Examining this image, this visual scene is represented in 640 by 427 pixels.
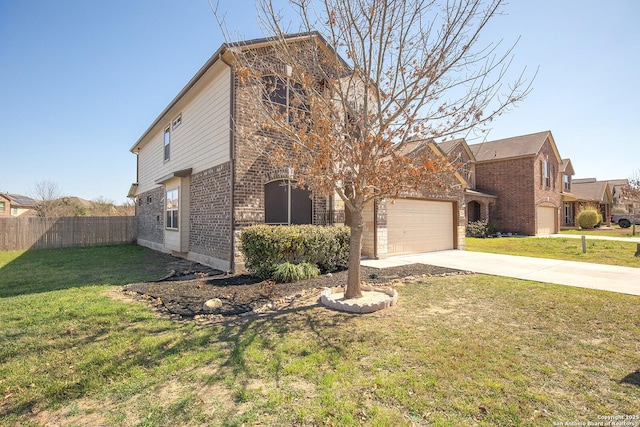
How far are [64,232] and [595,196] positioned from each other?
158 feet

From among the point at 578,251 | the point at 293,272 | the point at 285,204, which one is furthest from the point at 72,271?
the point at 578,251

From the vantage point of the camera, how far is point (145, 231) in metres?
17.5

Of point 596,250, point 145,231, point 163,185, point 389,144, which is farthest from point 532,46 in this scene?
point 145,231

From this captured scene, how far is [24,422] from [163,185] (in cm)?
1278

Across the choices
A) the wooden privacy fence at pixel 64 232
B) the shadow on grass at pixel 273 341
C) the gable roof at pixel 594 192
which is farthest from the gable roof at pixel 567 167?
the wooden privacy fence at pixel 64 232

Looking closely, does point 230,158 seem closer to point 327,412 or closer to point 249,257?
point 249,257

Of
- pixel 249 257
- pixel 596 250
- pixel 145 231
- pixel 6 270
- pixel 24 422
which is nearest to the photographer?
pixel 24 422

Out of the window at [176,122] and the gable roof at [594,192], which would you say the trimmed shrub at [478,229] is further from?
the gable roof at [594,192]

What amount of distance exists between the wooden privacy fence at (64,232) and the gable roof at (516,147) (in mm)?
26388

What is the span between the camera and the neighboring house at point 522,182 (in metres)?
22.9

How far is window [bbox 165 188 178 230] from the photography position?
40.8 feet

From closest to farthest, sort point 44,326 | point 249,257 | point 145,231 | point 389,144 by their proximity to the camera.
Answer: point 44,326 < point 389,144 < point 249,257 < point 145,231

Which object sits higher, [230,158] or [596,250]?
[230,158]

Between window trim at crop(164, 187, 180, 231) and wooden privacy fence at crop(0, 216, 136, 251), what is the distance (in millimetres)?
7810
